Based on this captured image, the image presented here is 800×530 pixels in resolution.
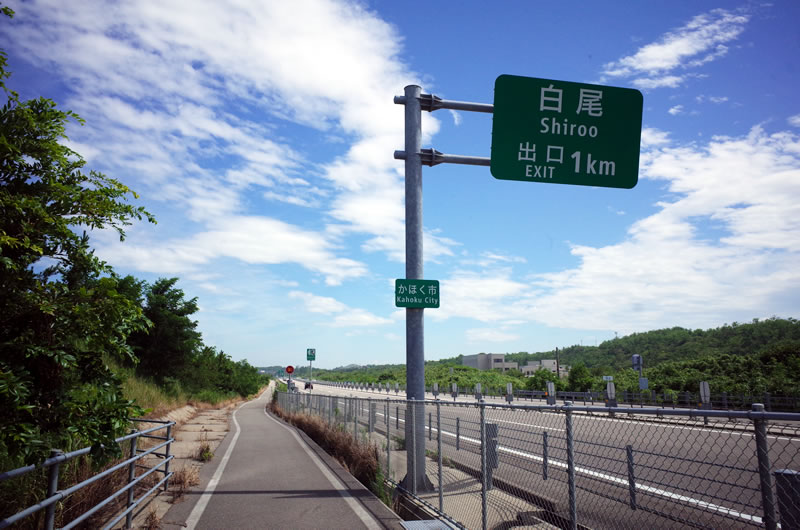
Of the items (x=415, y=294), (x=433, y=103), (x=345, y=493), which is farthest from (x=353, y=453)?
(x=433, y=103)

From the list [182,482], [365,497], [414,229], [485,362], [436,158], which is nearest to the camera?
[365,497]

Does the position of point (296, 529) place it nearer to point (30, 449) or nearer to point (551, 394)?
point (30, 449)

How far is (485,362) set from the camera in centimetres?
10175

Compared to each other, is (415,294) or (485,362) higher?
(415,294)

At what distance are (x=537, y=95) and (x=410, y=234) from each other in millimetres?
3169

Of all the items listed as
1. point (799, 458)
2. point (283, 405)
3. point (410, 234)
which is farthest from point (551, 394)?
point (410, 234)

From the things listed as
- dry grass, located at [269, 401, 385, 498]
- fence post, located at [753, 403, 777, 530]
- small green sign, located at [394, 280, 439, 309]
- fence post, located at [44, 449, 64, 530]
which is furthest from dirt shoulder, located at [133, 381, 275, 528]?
fence post, located at [753, 403, 777, 530]

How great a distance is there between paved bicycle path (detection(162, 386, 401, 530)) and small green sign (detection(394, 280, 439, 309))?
10.8ft

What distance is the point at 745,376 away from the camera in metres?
39.4

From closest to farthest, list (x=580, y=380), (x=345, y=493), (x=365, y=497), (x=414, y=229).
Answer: (x=365, y=497) < (x=345, y=493) < (x=414, y=229) < (x=580, y=380)

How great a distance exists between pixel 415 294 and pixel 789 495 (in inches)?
258

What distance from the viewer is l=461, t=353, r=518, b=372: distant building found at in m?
102

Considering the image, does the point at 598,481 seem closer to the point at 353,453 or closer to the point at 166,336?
the point at 353,453

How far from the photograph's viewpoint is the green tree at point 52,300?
473 cm
